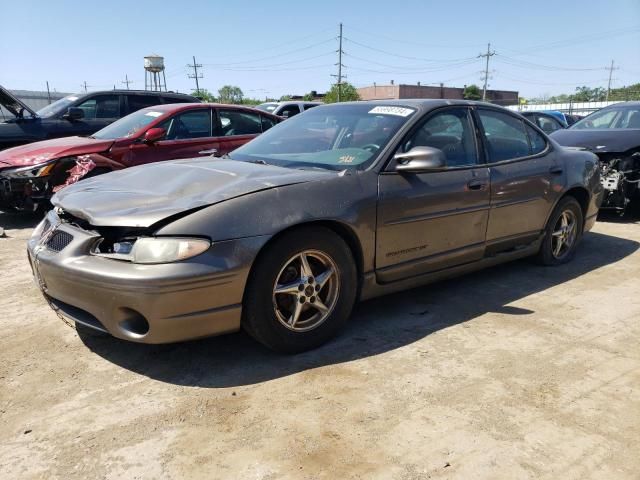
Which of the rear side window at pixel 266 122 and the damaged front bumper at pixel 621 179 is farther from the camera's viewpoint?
the rear side window at pixel 266 122

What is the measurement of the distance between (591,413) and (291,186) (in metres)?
1.94

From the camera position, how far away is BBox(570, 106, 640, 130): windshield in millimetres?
7551

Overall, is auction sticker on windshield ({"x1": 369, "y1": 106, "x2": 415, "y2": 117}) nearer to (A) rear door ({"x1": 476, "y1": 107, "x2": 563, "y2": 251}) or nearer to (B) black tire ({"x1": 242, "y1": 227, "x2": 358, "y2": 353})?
(A) rear door ({"x1": 476, "y1": 107, "x2": 563, "y2": 251})

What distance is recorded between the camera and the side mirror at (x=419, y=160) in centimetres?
341

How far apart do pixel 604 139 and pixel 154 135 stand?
5.79m

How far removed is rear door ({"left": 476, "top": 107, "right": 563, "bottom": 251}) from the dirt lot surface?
72 centimetres

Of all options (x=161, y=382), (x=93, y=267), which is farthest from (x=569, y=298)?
(x=93, y=267)

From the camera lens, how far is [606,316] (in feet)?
12.8

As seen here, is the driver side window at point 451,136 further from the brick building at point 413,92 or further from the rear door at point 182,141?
the brick building at point 413,92

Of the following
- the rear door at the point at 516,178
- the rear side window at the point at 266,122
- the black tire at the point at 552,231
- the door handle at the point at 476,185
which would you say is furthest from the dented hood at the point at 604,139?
the rear side window at the point at 266,122

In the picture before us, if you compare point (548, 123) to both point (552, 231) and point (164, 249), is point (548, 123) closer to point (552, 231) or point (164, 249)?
point (552, 231)

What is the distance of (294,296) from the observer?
10.1ft

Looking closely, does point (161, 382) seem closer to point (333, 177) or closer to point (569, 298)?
point (333, 177)

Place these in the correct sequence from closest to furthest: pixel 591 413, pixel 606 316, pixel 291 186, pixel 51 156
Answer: pixel 591 413 < pixel 291 186 < pixel 606 316 < pixel 51 156
